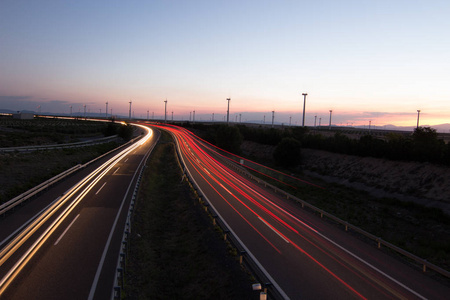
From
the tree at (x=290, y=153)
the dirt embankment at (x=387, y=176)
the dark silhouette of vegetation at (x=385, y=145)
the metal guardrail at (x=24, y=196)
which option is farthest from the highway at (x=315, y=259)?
the tree at (x=290, y=153)

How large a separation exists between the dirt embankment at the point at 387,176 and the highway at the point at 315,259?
17.8 m

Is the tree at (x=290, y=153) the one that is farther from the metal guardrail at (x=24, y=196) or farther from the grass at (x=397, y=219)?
the metal guardrail at (x=24, y=196)

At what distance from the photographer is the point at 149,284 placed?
1102 centimetres

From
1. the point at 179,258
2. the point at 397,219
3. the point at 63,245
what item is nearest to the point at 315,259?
the point at 179,258

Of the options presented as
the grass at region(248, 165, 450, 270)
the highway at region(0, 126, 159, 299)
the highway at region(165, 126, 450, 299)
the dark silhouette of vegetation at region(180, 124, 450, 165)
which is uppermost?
the dark silhouette of vegetation at region(180, 124, 450, 165)

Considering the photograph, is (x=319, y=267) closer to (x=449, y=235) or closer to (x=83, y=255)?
(x=83, y=255)

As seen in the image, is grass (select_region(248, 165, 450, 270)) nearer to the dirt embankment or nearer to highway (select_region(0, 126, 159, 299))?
the dirt embankment

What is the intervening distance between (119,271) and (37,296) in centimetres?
236

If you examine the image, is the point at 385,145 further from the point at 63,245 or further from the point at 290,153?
the point at 63,245

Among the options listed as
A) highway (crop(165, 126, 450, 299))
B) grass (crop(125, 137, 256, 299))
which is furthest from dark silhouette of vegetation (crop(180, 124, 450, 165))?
grass (crop(125, 137, 256, 299))

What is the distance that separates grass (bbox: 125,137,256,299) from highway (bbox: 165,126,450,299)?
127cm

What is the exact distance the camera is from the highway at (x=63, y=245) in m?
8.74

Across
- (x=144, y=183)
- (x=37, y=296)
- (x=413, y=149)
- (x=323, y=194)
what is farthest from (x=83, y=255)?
(x=413, y=149)

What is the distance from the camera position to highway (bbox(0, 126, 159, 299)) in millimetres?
8742
